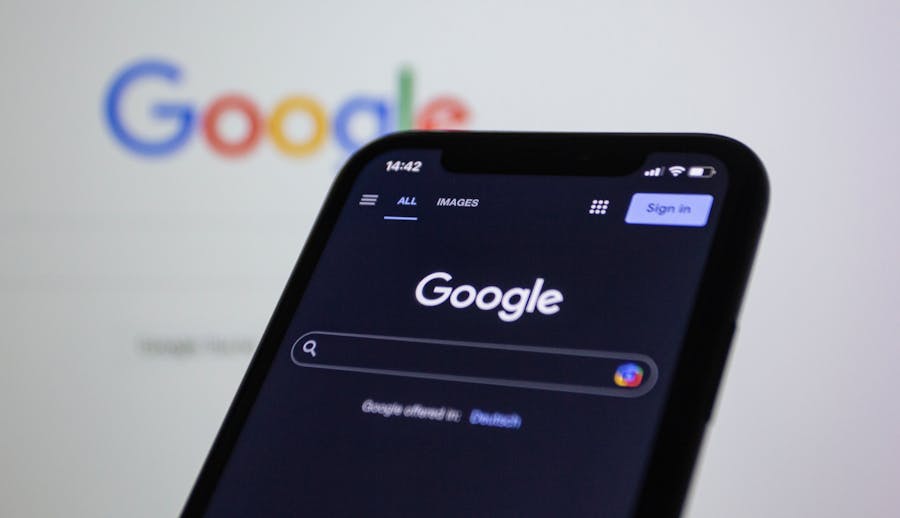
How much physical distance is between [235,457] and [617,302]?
154 mm

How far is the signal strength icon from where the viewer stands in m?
0.45

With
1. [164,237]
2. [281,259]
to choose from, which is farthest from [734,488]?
[164,237]

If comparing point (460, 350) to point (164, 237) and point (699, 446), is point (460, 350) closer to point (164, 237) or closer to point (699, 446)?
point (699, 446)

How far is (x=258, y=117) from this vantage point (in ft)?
3.28

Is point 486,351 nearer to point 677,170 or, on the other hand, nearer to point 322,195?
point 677,170

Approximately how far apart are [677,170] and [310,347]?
156mm

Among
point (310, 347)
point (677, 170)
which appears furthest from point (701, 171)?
point (310, 347)

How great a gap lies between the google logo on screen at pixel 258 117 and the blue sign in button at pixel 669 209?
54 cm

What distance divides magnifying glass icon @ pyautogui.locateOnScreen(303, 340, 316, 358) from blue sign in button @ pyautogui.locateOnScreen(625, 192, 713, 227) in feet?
0.42

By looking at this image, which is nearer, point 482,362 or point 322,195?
point 482,362

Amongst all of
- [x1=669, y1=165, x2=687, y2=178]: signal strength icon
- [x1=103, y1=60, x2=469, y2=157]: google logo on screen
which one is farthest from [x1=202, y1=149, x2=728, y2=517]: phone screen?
[x1=103, y1=60, x2=469, y2=157]: google logo on screen

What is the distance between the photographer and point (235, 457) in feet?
1.46

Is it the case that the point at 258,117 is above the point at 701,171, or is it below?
below

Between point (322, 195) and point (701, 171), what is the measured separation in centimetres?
58
